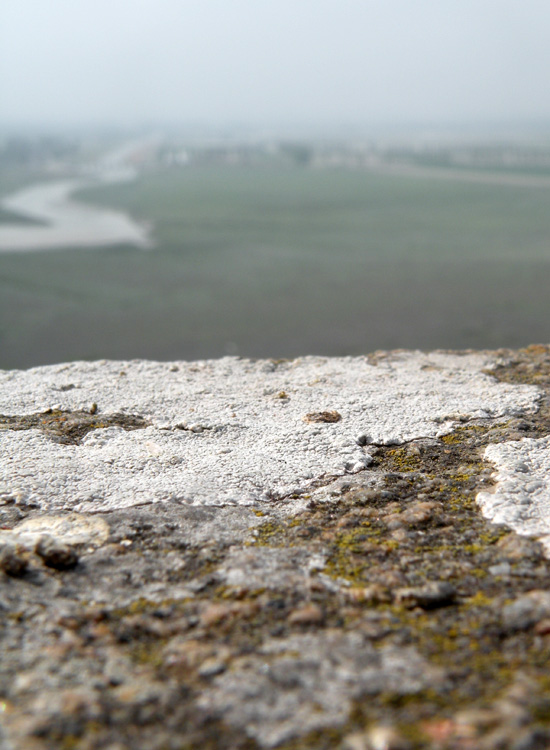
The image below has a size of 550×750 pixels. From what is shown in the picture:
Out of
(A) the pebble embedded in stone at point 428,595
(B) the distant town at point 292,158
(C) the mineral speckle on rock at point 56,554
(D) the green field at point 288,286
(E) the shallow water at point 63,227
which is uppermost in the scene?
(B) the distant town at point 292,158

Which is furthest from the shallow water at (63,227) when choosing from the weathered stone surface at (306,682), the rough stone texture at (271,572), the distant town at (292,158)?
the weathered stone surface at (306,682)

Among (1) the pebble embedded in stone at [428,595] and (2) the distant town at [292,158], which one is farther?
(2) the distant town at [292,158]

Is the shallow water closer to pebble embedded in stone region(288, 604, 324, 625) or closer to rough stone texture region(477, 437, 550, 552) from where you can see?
rough stone texture region(477, 437, 550, 552)

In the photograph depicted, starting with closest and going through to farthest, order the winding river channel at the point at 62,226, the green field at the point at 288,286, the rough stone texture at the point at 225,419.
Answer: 1. the rough stone texture at the point at 225,419
2. the green field at the point at 288,286
3. the winding river channel at the point at 62,226

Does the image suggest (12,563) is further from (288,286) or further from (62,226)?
(62,226)

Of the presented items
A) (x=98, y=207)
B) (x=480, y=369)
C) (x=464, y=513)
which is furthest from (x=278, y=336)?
(x=98, y=207)

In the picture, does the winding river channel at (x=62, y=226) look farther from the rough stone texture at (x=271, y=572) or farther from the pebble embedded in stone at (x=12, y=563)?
the pebble embedded in stone at (x=12, y=563)

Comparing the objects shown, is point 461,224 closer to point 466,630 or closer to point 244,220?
point 244,220
